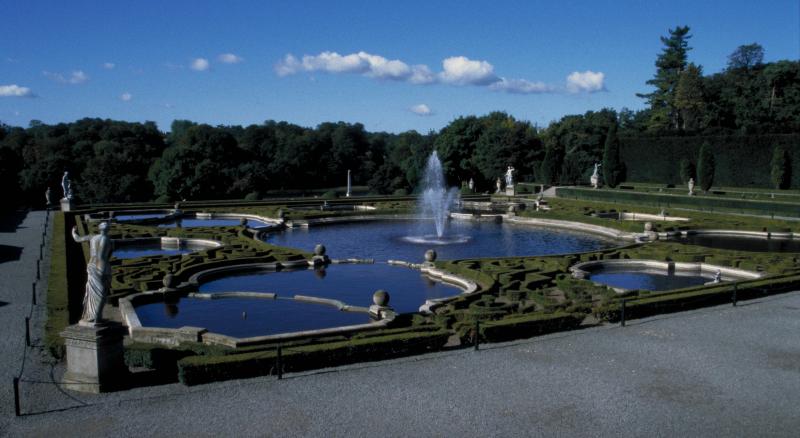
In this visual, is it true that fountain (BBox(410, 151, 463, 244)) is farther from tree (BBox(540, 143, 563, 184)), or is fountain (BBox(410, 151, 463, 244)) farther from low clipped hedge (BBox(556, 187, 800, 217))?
low clipped hedge (BBox(556, 187, 800, 217))

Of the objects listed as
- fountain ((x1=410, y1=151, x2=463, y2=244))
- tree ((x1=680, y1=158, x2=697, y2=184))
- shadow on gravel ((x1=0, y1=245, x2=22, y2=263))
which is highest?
tree ((x1=680, y1=158, x2=697, y2=184))

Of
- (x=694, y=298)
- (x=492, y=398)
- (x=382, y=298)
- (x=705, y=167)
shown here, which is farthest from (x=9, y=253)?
(x=705, y=167)

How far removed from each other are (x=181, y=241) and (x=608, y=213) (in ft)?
83.5

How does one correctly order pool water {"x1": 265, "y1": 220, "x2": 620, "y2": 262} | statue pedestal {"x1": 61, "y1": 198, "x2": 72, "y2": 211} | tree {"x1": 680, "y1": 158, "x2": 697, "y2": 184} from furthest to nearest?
tree {"x1": 680, "y1": 158, "x2": 697, "y2": 184} < statue pedestal {"x1": 61, "y1": 198, "x2": 72, "y2": 211} < pool water {"x1": 265, "y1": 220, "x2": 620, "y2": 262}

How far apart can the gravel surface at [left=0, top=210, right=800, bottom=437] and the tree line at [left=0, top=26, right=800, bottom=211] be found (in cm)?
4254

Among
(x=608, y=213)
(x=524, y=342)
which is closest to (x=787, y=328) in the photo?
(x=524, y=342)

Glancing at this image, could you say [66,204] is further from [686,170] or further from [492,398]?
[686,170]

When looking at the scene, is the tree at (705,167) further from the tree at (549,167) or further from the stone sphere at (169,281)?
the stone sphere at (169,281)

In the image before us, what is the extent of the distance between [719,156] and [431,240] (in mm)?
35663

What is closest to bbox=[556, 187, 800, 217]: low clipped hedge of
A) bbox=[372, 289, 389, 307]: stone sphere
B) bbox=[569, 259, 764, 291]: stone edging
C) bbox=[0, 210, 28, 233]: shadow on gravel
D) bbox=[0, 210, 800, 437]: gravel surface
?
bbox=[569, 259, 764, 291]: stone edging

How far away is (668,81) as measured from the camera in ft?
237

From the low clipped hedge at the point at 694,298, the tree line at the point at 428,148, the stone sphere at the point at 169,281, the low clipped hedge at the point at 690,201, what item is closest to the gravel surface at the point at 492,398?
the low clipped hedge at the point at 694,298

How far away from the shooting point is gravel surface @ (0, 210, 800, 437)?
10086 millimetres

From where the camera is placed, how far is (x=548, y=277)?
21.1 meters
